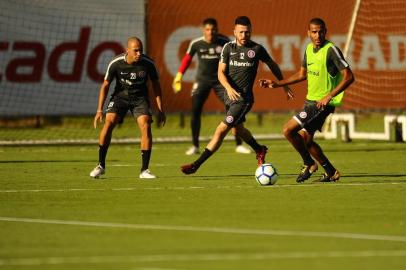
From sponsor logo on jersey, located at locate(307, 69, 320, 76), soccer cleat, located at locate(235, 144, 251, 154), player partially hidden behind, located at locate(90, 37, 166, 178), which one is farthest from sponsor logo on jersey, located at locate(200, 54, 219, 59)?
sponsor logo on jersey, located at locate(307, 69, 320, 76)

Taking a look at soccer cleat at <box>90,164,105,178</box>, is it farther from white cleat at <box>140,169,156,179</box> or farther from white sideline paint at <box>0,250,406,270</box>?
white sideline paint at <box>0,250,406,270</box>

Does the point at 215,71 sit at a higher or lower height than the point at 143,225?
higher

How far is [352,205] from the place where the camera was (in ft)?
45.3

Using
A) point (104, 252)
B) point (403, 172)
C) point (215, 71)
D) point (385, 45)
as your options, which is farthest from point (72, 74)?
point (104, 252)

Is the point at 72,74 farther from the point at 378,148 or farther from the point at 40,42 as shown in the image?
the point at 378,148

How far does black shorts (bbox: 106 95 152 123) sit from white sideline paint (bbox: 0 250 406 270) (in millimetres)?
7976

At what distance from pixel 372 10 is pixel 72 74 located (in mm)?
7583

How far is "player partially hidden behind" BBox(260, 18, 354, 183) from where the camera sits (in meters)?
16.5

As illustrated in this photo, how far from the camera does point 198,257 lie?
998 cm

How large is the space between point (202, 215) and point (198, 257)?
3019 mm

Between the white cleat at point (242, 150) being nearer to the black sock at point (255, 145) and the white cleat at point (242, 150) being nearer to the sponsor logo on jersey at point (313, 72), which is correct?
the black sock at point (255, 145)

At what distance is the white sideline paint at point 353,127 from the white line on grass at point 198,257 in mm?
16157

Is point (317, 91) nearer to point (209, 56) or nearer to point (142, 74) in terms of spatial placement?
point (142, 74)

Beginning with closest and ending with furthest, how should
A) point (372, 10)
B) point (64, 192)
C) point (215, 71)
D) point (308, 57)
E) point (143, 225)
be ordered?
point (143, 225), point (64, 192), point (308, 57), point (215, 71), point (372, 10)
